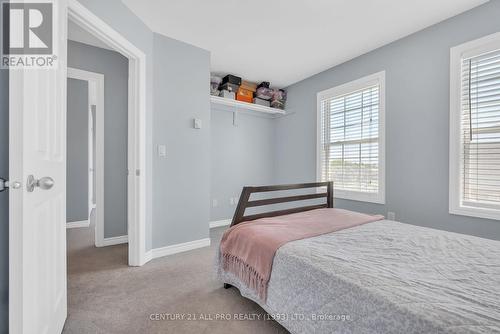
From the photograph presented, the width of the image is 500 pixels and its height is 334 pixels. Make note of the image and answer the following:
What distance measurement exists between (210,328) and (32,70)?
5.15 ft

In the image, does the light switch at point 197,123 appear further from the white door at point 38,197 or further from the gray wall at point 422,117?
the gray wall at point 422,117

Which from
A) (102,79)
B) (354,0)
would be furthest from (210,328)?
(102,79)

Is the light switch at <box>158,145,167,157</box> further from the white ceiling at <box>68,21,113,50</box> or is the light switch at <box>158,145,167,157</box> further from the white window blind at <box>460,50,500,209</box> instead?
the white window blind at <box>460,50,500,209</box>

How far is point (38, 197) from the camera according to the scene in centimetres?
97

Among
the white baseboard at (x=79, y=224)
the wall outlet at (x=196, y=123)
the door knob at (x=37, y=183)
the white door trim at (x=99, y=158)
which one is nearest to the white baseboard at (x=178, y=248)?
the white door trim at (x=99, y=158)

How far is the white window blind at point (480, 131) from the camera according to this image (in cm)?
199

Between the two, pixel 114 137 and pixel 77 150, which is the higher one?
pixel 114 137

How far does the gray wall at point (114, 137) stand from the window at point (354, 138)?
267cm

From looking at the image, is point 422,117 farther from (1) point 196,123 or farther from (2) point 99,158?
(2) point 99,158

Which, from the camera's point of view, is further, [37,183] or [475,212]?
[475,212]

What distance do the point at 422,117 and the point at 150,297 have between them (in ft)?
9.66

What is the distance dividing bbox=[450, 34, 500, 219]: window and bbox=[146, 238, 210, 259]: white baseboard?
8.42 ft

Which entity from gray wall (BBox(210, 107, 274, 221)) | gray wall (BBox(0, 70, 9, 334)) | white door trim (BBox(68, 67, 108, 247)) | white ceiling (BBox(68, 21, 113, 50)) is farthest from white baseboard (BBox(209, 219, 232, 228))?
gray wall (BBox(0, 70, 9, 334))

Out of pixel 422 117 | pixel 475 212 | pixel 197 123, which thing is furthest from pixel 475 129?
pixel 197 123
